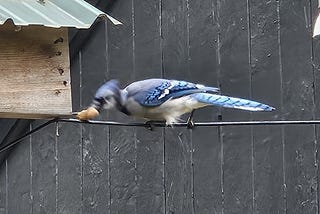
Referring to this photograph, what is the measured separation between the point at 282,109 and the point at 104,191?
95cm

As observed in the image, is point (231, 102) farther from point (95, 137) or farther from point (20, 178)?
point (20, 178)

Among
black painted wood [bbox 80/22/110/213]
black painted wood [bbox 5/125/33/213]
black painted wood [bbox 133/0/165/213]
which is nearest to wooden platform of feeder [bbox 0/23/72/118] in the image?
black painted wood [bbox 133/0/165/213]

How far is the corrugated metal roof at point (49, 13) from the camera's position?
205 cm

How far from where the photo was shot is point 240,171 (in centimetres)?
343

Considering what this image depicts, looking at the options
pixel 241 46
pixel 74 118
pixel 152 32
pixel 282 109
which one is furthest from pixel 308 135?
pixel 74 118

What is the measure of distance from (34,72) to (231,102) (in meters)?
0.53

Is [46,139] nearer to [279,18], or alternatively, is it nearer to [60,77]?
[279,18]

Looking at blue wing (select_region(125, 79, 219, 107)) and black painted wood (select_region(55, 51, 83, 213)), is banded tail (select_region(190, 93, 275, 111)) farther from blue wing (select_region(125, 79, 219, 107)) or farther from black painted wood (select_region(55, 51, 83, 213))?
black painted wood (select_region(55, 51, 83, 213))

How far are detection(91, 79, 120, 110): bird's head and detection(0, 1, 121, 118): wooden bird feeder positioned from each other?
0.09 metres

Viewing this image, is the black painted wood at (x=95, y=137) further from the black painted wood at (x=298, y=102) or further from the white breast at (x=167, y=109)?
the white breast at (x=167, y=109)

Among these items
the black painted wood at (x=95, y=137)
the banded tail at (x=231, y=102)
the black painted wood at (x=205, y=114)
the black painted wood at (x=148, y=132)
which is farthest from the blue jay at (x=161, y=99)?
the black painted wood at (x=95, y=137)

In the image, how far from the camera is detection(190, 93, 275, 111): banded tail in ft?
7.32

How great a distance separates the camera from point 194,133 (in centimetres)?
354

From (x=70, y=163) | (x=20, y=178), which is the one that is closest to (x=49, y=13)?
(x=70, y=163)
